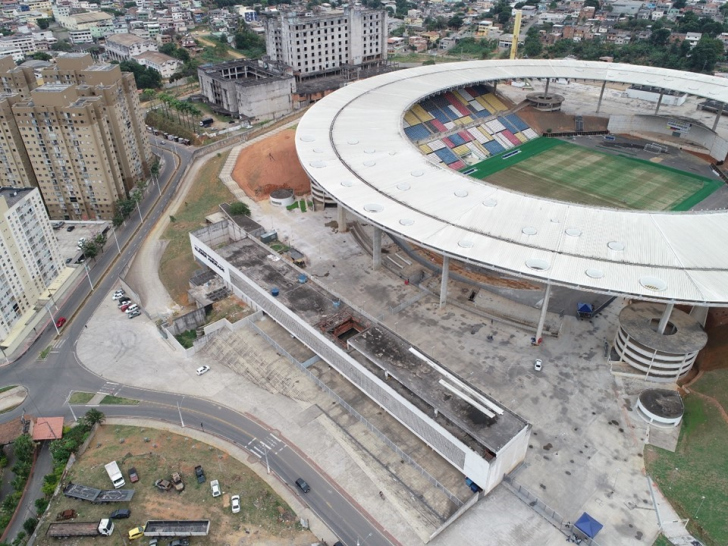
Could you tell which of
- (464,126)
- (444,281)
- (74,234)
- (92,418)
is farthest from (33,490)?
(464,126)

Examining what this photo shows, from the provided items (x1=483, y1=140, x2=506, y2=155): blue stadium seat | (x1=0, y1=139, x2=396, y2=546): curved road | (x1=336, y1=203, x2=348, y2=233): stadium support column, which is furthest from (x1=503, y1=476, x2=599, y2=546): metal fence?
(x1=483, y1=140, x2=506, y2=155): blue stadium seat

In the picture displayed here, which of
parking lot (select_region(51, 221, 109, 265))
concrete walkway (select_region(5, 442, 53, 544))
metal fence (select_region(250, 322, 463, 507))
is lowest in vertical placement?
concrete walkway (select_region(5, 442, 53, 544))

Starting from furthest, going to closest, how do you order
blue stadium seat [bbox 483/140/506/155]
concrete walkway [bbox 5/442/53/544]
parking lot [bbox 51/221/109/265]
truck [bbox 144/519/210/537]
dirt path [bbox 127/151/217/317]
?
blue stadium seat [bbox 483/140/506/155]
parking lot [bbox 51/221/109/265]
dirt path [bbox 127/151/217/317]
concrete walkway [bbox 5/442/53/544]
truck [bbox 144/519/210/537]

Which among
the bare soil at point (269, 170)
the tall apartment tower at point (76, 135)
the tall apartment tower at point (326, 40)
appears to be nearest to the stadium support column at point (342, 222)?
the bare soil at point (269, 170)

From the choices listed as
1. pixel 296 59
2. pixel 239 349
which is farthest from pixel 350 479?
pixel 296 59

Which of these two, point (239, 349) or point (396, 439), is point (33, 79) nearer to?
point (239, 349)

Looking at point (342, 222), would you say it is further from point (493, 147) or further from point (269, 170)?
point (493, 147)

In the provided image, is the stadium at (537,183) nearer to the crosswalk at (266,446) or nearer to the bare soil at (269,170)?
the bare soil at (269,170)

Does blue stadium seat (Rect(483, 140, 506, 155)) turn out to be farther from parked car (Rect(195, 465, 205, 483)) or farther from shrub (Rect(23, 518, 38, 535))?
shrub (Rect(23, 518, 38, 535))
